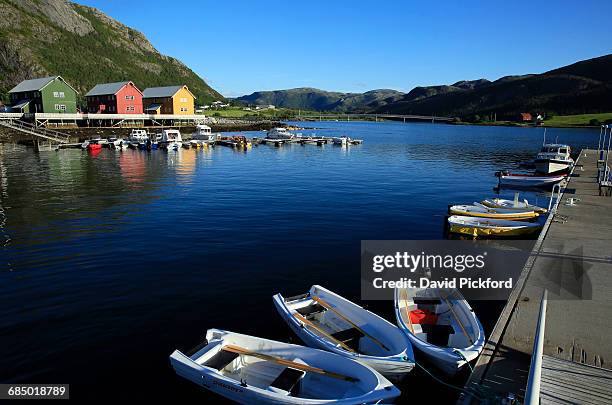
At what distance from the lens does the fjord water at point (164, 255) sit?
41.3 ft

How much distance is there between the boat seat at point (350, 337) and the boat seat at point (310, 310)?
157cm

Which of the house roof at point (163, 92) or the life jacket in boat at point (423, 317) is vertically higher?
the house roof at point (163, 92)

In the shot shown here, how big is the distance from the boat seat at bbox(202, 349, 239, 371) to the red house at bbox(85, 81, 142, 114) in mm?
107976

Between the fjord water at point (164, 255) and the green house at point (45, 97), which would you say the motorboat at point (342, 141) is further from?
the green house at point (45, 97)

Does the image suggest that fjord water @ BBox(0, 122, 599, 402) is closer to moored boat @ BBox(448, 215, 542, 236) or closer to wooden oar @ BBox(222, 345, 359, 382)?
moored boat @ BBox(448, 215, 542, 236)

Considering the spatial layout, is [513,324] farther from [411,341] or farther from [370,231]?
[370,231]

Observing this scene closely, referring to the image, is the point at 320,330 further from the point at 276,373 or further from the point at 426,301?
the point at 426,301

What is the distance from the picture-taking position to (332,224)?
27516mm

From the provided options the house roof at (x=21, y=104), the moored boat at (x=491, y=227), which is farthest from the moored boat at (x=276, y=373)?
the house roof at (x=21, y=104)

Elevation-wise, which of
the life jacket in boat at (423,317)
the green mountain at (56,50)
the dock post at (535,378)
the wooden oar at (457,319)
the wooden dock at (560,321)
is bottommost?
the life jacket in boat at (423,317)

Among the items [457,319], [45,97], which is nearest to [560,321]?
[457,319]

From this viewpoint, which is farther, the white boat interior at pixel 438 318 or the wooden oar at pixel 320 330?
the white boat interior at pixel 438 318

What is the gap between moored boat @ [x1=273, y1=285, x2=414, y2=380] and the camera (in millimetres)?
10508

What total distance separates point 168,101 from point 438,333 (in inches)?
4578
